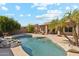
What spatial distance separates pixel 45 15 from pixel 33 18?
8.0 inches

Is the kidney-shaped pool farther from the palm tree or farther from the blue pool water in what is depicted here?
the palm tree

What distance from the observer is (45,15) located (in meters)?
6.43

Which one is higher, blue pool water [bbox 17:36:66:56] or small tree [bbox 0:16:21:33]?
small tree [bbox 0:16:21:33]

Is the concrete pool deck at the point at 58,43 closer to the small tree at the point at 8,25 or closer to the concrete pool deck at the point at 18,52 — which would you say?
the concrete pool deck at the point at 18,52

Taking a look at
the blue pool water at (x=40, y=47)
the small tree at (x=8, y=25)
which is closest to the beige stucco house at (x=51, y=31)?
the blue pool water at (x=40, y=47)

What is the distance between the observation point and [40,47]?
21.3 ft

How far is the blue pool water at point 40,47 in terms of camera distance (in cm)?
641

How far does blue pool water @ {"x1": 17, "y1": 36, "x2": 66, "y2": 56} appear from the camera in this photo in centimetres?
641

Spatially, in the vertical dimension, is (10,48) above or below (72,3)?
below

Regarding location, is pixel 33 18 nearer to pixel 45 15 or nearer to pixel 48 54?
pixel 45 15

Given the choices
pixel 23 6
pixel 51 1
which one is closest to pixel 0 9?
pixel 23 6

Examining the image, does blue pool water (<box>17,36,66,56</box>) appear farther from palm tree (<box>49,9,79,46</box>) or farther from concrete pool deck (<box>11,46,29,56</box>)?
palm tree (<box>49,9,79,46</box>)

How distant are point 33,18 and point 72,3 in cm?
68

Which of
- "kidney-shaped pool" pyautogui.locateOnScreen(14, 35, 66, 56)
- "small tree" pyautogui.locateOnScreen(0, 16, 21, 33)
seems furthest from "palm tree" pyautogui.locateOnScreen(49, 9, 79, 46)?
"small tree" pyautogui.locateOnScreen(0, 16, 21, 33)
